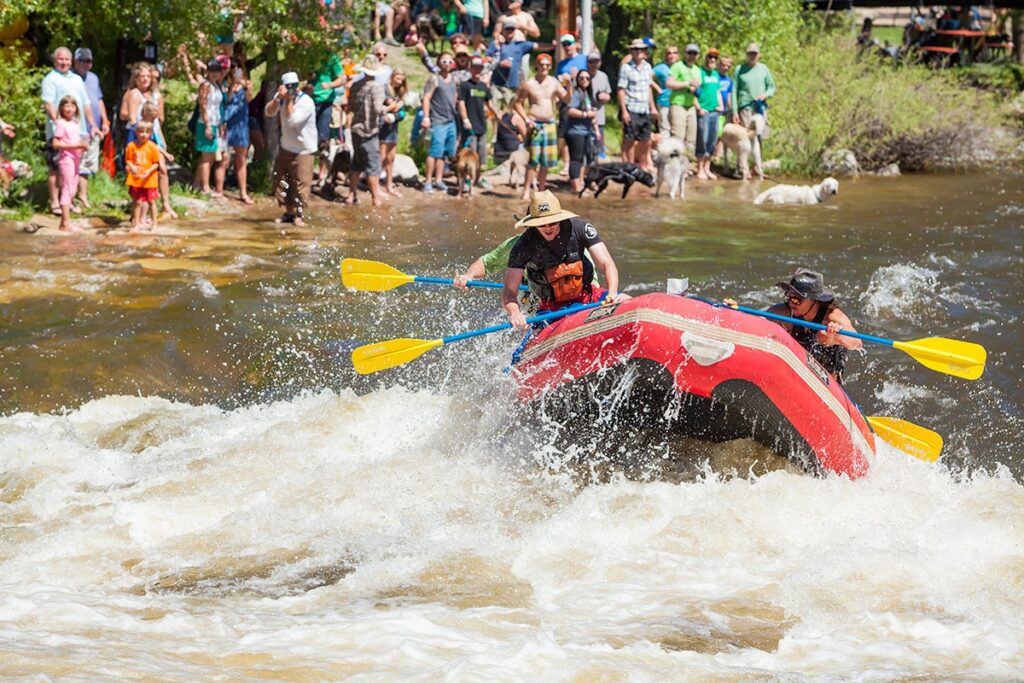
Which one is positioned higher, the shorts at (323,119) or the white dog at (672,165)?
the shorts at (323,119)

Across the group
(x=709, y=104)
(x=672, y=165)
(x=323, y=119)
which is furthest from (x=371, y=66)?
(x=709, y=104)

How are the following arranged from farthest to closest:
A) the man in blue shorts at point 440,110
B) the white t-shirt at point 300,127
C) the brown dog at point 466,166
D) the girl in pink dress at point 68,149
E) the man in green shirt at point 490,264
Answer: the brown dog at point 466,166 < the man in blue shorts at point 440,110 < the white t-shirt at point 300,127 < the girl in pink dress at point 68,149 < the man in green shirt at point 490,264

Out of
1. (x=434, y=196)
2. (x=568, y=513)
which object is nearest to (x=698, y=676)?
(x=568, y=513)

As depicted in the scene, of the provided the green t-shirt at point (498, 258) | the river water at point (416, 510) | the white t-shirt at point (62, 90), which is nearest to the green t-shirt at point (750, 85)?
the river water at point (416, 510)

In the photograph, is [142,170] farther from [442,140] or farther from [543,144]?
[543,144]

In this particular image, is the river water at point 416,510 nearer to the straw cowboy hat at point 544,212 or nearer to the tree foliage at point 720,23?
the straw cowboy hat at point 544,212

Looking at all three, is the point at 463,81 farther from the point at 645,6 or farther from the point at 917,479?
the point at 917,479

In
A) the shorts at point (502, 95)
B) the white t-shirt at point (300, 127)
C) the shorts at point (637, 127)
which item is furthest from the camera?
the shorts at point (502, 95)

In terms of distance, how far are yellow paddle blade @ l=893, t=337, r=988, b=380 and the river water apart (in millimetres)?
574

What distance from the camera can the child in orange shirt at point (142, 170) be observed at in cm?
1236

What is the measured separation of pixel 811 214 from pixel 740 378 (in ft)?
30.9

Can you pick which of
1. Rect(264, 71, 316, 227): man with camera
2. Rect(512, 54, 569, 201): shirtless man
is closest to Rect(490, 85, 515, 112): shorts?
Rect(512, 54, 569, 201): shirtless man

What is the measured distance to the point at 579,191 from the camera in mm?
16453

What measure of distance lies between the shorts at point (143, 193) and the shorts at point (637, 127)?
656cm
